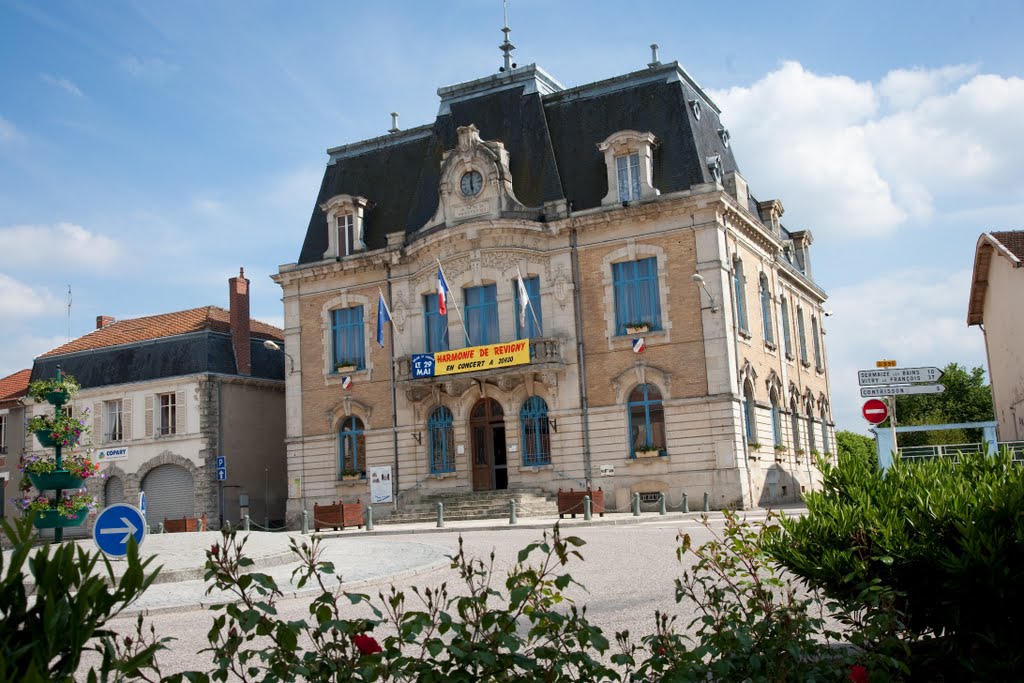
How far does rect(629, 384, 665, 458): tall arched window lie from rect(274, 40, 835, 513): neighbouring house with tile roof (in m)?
0.06

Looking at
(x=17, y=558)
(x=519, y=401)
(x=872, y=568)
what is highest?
(x=519, y=401)

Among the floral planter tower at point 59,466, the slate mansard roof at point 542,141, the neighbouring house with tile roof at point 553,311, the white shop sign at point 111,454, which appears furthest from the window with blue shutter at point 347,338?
the floral planter tower at point 59,466

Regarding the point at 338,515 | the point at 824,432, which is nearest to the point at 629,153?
the point at 338,515

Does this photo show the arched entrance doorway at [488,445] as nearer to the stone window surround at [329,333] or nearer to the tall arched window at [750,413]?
the stone window surround at [329,333]

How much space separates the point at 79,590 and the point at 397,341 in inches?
1138

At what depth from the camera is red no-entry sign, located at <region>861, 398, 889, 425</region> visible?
14.8 meters

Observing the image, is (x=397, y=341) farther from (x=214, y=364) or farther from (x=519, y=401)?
(x=214, y=364)

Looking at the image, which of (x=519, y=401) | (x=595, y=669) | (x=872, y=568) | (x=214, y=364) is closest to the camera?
(x=595, y=669)

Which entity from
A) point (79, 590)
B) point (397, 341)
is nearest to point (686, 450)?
point (397, 341)

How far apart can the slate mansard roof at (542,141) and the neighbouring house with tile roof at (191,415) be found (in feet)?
18.2

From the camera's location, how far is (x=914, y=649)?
5.32m

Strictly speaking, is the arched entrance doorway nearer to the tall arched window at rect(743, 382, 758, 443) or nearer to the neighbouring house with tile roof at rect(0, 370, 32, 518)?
the tall arched window at rect(743, 382, 758, 443)

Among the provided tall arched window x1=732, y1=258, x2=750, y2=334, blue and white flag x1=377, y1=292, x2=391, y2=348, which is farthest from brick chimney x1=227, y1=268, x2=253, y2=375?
tall arched window x1=732, y1=258, x2=750, y2=334

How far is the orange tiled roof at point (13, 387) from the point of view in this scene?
4111 cm
